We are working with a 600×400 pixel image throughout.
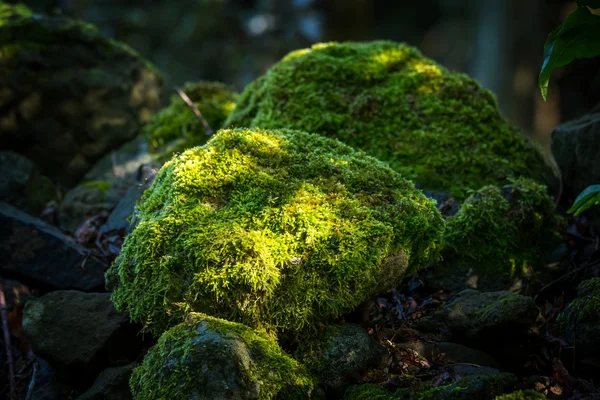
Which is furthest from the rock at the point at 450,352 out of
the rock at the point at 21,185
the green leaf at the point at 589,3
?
the rock at the point at 21,185

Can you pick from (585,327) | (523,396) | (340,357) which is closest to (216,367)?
(340,357)

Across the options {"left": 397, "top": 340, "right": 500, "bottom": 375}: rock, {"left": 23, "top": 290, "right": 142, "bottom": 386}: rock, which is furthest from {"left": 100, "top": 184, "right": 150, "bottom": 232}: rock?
{"left": 397, "top": 340, "right": 500, "bottom": 375}: rock

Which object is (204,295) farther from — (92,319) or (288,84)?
(288,84)

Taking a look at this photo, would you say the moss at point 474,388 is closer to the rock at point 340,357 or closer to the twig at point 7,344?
the rock at point 340,357

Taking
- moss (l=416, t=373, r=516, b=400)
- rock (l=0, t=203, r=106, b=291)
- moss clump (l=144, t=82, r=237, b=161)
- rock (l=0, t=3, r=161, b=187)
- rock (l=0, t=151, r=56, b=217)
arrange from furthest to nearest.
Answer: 1. rock (l=0, t=3, r=161, b=187)
2. moss clump (l=144, t=82, r=237, b=161)
3. rock (l=0, t=151, r=56, b=217)
4. rock (l=0, t=203, r=106, b=291)
5. moss (l=416, t=373, r=516, b=400)

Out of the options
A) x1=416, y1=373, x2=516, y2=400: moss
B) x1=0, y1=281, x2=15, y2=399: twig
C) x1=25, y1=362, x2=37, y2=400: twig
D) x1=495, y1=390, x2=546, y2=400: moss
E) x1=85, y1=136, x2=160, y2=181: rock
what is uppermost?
x1=495, y1=390, x2=546, y2=400: moss

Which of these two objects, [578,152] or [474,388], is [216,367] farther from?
[578,152]

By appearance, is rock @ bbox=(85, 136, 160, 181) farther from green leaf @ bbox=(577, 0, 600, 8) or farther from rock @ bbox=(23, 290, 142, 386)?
green leaf @ bbox=(577, 0, 600, 8)
